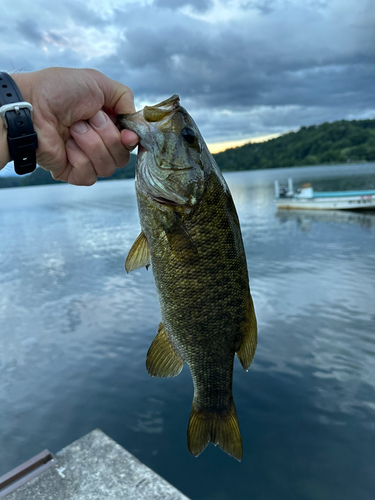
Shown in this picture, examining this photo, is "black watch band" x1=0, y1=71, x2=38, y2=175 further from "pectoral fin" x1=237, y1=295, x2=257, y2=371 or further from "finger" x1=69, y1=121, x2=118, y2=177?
"pectoral fin" x1=237, y1=295, x2=257, y2=371

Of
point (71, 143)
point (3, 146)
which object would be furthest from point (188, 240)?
point (3, 146)

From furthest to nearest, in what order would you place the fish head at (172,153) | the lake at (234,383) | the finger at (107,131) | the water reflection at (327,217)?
the water reflection at (327,217)
the lake at (234,383)
the finger at (107,131)
the fish head at (172,153)

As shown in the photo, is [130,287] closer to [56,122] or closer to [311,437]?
[311,437]

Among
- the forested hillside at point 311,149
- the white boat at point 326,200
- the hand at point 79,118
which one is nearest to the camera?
the hand at point 79,118

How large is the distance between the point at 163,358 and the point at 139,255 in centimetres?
79

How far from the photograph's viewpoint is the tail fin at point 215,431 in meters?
2.74

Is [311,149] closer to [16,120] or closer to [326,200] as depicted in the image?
[326,200]

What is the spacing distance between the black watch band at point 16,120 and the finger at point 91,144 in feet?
1.00

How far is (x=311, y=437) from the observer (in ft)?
28.0

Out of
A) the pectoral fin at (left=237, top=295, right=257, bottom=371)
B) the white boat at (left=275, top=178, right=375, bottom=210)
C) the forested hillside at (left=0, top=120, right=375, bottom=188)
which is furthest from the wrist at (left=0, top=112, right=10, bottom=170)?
the forested hillside at (left=0, top=120, right=375, bottom=188)

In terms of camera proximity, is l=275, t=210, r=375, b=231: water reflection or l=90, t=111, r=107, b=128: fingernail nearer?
l=90, t=111, r=107, b=128: fingernail

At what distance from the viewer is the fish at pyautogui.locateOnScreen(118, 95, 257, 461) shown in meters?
2.32

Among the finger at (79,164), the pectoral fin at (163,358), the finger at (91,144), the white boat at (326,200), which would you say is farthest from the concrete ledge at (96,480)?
the white boat at (326,200)

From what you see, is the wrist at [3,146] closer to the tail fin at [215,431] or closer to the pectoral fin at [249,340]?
the pectoral fin at [249,340]
